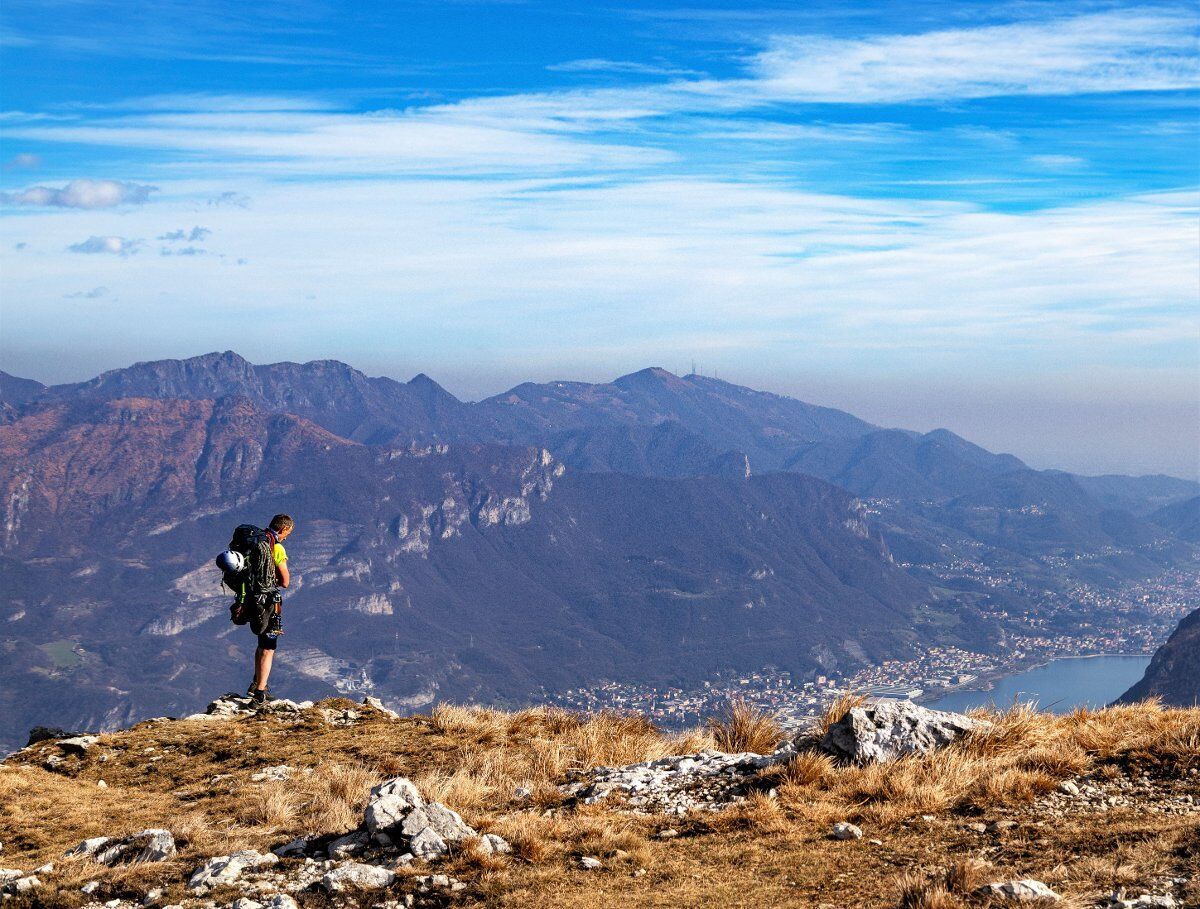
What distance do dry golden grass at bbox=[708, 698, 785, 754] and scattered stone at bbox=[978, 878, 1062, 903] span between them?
20.3 ft

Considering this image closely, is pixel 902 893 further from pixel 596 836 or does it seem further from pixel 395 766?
pixel 395 766

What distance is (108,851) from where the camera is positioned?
9859 millimetres

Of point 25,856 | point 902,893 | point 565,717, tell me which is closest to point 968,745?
point 902,893

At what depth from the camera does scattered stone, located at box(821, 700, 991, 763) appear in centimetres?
1162

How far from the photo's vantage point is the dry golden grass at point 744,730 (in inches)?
541

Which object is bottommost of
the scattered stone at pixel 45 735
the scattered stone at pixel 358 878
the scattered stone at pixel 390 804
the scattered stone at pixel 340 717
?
the scattered stone at pixel 45 735

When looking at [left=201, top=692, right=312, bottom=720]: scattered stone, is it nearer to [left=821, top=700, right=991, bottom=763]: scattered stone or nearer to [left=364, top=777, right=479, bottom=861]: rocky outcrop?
[left=364, top=777, right=479, bottom=861]: rocky outcrop

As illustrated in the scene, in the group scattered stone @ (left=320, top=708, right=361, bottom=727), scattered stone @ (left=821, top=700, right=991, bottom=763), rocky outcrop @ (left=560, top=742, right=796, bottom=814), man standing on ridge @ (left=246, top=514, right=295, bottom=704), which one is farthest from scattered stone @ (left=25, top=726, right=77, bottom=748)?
scattered stone @ (left=821, top=700, right=991, bottom=763)

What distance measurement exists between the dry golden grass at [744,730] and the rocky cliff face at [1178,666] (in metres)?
146

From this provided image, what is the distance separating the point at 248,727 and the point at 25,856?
600 centimetres

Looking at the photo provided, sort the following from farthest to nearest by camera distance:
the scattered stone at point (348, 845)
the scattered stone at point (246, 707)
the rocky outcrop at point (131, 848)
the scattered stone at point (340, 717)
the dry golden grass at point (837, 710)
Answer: the scattered stone at point (246, 707) → the scattered stone at point (340, 717) → the dry golden grass at point (837, 710) → the rocky outcrop at point (131, 848) → the scattered stone at point (348, 845)

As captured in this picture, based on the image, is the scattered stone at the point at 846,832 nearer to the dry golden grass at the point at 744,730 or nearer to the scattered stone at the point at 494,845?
the scattered stone at the point at 494,845

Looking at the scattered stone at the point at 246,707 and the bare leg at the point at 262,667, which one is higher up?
the bare leg at the point at 262,667

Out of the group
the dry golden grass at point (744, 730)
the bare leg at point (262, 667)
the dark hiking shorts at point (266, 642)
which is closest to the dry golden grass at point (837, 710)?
the dry golden grass at point (744, 730)
